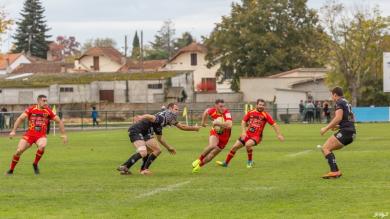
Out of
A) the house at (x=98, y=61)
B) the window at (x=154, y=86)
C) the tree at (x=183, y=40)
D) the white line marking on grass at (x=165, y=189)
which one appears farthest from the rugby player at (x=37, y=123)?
the tree at (x=183, y=40)

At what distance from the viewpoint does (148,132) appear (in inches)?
716

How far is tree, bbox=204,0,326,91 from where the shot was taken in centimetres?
8869

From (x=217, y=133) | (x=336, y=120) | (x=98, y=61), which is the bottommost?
(x=217, y=133)

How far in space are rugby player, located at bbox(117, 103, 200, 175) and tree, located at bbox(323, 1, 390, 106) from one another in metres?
54.8

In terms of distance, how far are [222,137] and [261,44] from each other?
69.7 m

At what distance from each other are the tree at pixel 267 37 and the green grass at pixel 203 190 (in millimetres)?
65639

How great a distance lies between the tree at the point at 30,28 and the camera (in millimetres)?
139000

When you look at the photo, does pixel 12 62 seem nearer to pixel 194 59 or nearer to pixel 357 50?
pixel 194 59

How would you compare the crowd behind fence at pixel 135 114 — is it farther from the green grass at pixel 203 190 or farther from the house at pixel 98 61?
the house at pixel 98 61

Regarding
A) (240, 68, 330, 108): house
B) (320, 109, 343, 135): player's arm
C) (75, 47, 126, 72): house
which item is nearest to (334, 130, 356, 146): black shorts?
(320, 109, 343, 135): player's arm

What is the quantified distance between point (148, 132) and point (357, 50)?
58586 mm

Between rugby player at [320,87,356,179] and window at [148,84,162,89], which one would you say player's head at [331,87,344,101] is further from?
window at [148,84,162,89]

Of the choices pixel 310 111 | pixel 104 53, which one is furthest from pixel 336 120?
pixel 104 53

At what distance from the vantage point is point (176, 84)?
8488 centimetres
